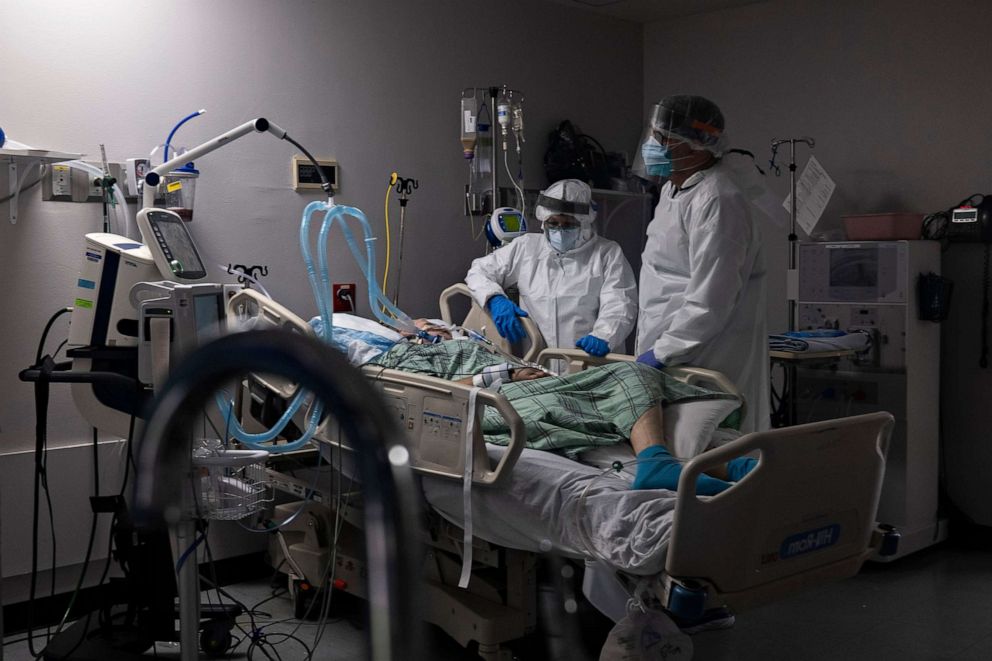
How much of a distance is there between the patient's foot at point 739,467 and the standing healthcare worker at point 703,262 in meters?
0.67

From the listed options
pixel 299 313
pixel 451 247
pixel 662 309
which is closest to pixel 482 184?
pixel 451 247

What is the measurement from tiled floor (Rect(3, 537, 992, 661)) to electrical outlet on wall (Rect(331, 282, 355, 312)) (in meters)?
1.19

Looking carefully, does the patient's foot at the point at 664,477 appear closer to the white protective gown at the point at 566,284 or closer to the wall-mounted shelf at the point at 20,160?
the white protective gown at the point at 566,284

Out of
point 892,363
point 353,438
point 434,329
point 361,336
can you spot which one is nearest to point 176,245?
point 361,336

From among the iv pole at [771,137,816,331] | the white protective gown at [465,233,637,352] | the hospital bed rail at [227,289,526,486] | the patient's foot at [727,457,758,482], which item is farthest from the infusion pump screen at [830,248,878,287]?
the hospital bed rail at [227,289,526,486]

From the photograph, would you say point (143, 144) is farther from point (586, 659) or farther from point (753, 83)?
point (753, 83)

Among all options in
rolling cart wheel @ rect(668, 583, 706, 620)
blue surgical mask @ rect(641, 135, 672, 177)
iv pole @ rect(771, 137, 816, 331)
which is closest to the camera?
rolling cart wheel @ rect(668, 583, 706, 620)

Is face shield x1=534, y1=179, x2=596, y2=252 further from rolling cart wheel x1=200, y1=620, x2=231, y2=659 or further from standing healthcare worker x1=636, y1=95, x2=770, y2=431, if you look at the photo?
rolling cart wheel x1=200, y1=620, x2=231, y2=659

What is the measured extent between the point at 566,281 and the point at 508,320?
1.27ft

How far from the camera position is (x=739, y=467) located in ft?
7.83

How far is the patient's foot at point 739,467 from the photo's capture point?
7.79 feet

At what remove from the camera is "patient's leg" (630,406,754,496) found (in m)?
2.23

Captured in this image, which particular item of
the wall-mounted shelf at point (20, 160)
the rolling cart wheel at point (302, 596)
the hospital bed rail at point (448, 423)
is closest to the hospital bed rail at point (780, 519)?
the hospital bed rail at point (448, 423)

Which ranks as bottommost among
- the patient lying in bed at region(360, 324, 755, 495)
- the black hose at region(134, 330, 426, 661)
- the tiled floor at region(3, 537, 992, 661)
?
the tiled floor at region(3, 537, 992, 661)
